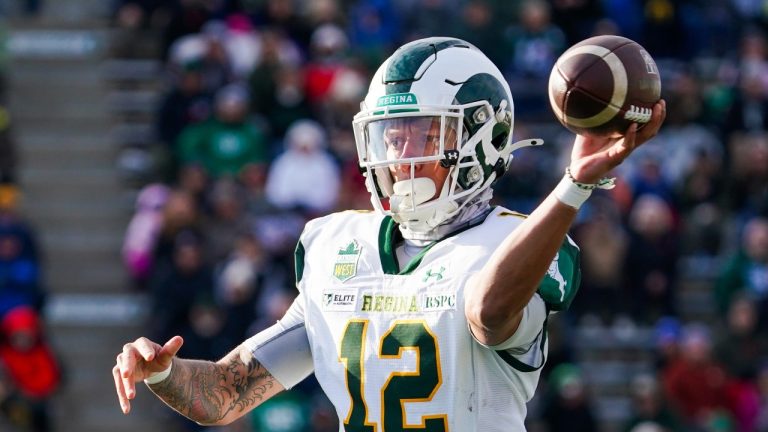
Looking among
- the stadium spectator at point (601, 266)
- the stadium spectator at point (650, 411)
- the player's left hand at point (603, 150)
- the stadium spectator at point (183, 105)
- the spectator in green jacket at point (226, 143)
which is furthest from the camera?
the stadium spectator at point (183, 105)

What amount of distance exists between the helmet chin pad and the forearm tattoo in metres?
0.70

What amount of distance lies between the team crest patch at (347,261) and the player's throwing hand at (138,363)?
515 millimetres

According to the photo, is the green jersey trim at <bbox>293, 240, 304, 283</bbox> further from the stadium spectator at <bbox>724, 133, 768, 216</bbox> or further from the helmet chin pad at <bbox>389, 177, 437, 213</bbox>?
the stadium spectator at <bbox>724, 133, 768, 216</bbox>

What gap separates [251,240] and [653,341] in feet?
10.9

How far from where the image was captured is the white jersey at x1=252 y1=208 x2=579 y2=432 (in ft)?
13.2

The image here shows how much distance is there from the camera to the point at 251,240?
37.2ft

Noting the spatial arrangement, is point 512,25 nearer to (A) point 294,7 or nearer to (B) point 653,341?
(A) point 294,7

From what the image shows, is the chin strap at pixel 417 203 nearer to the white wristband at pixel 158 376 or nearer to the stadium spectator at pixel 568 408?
the white wristband at pixel 158 376

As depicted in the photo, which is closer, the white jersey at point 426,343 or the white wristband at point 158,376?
the white jersey at point 426,343

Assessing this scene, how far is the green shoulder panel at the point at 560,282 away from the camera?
3.94 meters

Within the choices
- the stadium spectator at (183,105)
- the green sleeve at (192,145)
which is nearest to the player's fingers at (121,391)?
the green sleeve at (192,145)

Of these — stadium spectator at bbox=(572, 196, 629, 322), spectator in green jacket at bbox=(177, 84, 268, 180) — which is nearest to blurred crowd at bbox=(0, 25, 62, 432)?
spectator in green jacket at bbox=(177, 84, 268, 180)

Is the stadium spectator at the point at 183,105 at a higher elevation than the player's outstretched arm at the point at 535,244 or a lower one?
lower

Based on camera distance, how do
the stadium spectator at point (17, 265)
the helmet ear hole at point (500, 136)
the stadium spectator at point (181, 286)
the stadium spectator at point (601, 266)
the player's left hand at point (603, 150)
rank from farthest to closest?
1. the stadium spectator at point (601, 266)
2. the stadium spectator at point (17, 265)
3. the stadium spectator at point (181, 286)
4. the helmet ear hole at point (500, 136)
5. the player's left hand at point (603, 150)
